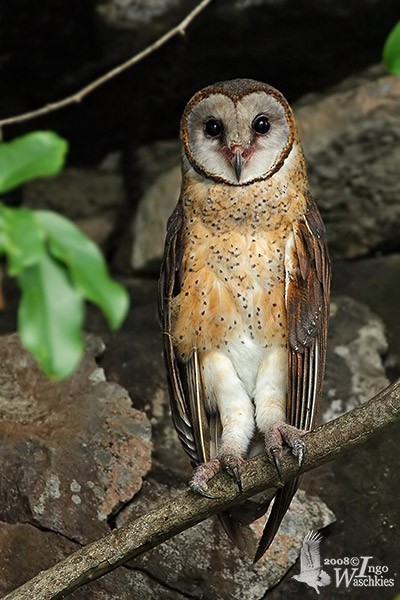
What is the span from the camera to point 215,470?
330cm

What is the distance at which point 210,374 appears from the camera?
3678 millimetres

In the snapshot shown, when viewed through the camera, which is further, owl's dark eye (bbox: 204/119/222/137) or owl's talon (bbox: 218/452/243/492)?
owl's dark eye (bbox: 204/119/222/137)

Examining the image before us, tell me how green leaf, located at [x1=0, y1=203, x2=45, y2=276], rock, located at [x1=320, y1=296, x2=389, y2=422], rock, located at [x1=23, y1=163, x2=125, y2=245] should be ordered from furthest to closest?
rock, located at [x1=23, y1=163, x2=125, y2=245] < rock, located at [x1=320, y1=296, x2=389, y2=422] < green leaf, located at [x1=0, y1=203, x2=45, y2=276]

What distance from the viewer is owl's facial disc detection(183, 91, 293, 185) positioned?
3643 mm

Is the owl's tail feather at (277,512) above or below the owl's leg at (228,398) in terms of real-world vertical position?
below

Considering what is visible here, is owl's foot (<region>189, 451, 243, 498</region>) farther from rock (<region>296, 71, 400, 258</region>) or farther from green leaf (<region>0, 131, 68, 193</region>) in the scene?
rock (<region>296, 71, 400, 258</region>)

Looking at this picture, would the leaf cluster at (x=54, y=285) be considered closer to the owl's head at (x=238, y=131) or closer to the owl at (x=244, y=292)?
the owl at (x=244, y=292)

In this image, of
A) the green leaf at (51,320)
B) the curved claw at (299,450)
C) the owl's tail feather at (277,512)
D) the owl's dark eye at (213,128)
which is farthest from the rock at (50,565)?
the green leaf at (51,320)

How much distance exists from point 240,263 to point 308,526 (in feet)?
4.05

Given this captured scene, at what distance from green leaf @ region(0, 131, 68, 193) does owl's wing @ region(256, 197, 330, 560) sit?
86.8 inches

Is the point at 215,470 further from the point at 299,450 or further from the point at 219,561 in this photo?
the point at 219,561

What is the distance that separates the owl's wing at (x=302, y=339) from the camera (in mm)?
3551

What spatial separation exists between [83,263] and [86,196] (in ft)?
15.6

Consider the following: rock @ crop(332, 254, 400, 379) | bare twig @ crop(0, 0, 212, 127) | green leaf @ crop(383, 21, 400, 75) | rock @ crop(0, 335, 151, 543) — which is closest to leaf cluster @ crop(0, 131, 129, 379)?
green leaf @ crop(383, 21, 400, 75)
